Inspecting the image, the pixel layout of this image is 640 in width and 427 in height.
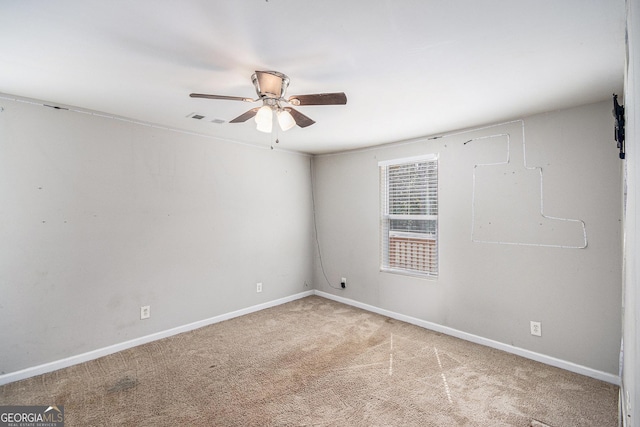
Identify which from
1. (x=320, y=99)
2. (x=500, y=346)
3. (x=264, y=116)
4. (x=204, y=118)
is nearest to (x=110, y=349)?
(x=204, y=118)

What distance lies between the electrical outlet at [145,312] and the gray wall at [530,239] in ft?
9.21

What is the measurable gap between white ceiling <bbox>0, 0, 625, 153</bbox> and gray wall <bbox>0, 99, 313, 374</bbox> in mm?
462

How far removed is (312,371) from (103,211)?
8.09ft

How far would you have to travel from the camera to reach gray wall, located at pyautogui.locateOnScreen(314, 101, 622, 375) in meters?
2.45

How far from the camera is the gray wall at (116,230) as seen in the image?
8.18ft

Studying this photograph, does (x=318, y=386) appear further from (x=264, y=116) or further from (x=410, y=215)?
(x=410, y=215)

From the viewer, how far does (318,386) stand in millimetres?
2406

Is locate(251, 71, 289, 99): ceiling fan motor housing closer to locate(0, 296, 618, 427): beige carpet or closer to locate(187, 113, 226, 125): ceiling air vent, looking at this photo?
locate(187, 113, 226, 125): ceiling air vent

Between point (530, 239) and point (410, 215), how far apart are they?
4.30ft

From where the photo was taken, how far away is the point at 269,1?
4.31 ft

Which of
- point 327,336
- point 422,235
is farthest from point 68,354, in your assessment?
point 422,235

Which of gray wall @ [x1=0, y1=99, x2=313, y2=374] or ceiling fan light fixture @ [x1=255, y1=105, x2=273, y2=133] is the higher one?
ceiling fan light fixture @ [x1=255, y1=105, x2=273, y2=133]

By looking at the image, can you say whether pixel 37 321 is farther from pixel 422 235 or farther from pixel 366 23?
pixel 422 235

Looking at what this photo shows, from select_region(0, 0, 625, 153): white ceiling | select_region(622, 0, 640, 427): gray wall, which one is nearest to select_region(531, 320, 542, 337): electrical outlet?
select_region(622, 0, 640, 427): gray wall
